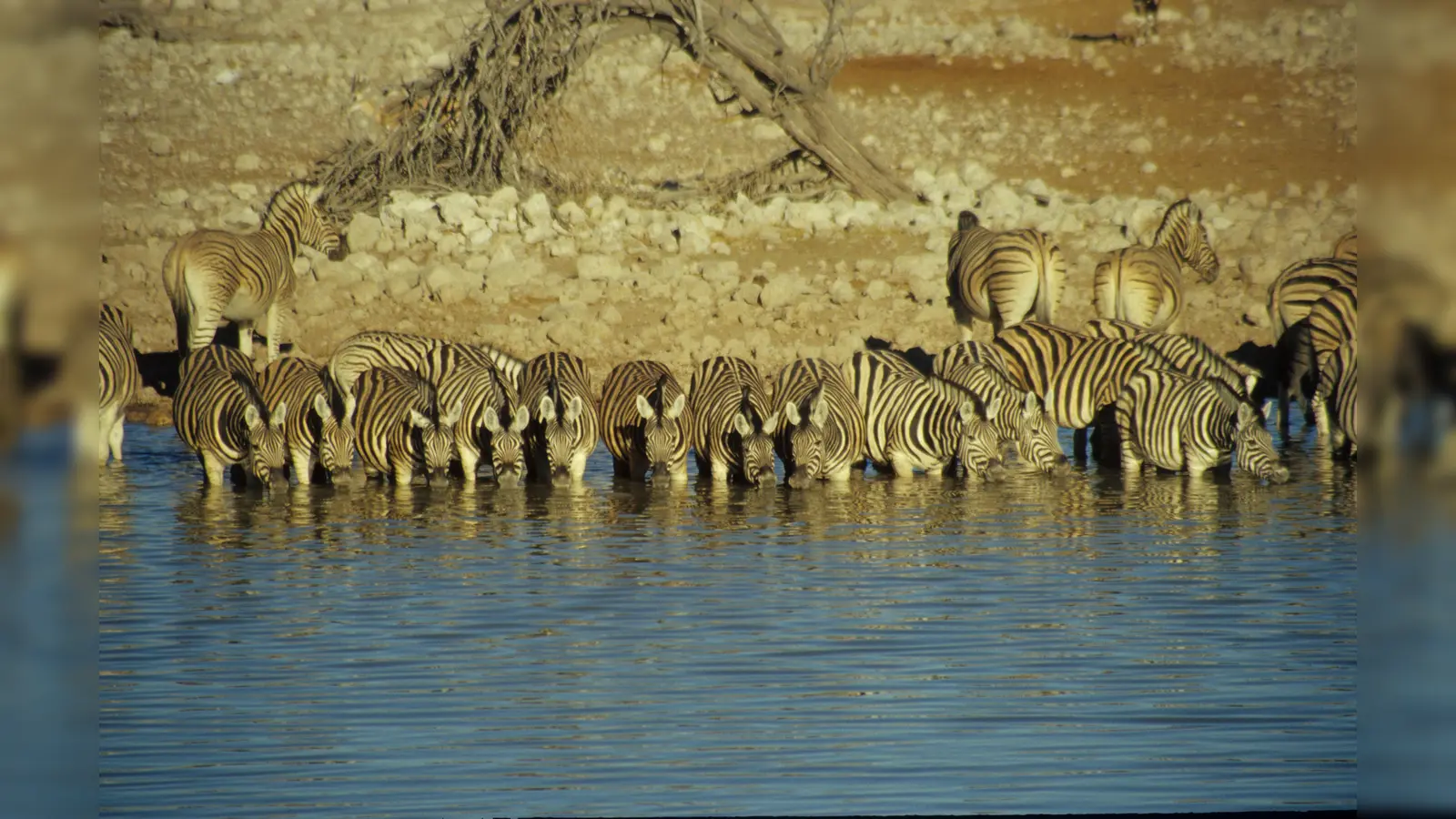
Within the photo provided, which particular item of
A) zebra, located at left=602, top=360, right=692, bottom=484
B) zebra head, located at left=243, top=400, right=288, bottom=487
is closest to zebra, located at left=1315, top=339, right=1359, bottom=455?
zebra, located at left=602, top=360, right=692, bottom=484

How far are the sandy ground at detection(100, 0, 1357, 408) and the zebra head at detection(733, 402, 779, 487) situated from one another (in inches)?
152

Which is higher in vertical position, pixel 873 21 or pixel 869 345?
pixel 873 21

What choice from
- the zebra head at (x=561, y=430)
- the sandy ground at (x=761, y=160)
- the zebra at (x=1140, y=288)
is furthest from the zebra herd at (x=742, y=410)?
the sandy ground at (x=761, y=160)

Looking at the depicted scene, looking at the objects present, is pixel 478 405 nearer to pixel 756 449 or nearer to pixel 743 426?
pixel 743 426

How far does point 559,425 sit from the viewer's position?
12758mm

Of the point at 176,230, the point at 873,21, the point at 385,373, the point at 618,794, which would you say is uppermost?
the point at 873,21

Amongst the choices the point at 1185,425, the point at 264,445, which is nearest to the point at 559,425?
the point at 264,445

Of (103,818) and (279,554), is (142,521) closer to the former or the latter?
(279,554)

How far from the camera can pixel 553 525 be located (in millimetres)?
11211

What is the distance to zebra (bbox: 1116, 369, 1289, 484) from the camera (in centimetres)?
1293

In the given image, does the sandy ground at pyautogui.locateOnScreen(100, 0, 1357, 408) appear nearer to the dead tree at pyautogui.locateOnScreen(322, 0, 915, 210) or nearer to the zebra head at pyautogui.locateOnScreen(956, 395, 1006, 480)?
the dead tree at pyautogui.locateOnScreen(322, 0, 915, 210)
